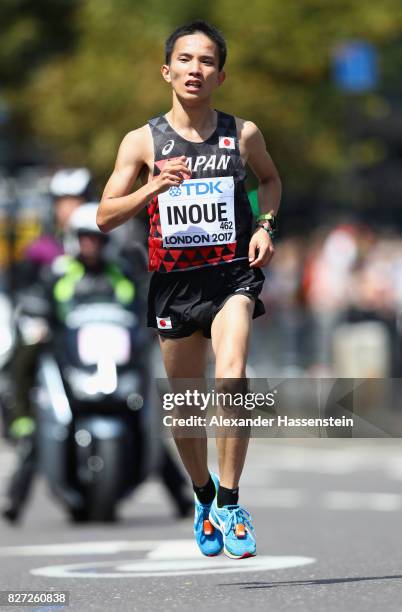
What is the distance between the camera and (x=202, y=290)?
8164 mm

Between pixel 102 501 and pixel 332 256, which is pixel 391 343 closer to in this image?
pixel 332 256

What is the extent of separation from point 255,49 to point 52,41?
430 cm

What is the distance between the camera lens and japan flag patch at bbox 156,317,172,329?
26.9 ft

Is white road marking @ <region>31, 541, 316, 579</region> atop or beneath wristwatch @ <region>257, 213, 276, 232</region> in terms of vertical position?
beneath

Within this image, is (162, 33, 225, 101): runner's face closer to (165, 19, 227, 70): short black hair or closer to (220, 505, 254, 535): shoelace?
(165, 19, 227, 70): short black hair

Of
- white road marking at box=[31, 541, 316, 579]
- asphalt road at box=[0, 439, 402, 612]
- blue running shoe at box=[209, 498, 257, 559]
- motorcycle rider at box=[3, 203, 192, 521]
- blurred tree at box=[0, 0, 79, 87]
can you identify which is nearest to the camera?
asphalt road at box=[0, 439, 402, 612]

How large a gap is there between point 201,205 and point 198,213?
4 centimetres

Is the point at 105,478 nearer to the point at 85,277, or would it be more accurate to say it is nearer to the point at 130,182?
the point at 85,277

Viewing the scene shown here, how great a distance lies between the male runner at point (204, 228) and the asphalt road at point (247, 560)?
39 cm

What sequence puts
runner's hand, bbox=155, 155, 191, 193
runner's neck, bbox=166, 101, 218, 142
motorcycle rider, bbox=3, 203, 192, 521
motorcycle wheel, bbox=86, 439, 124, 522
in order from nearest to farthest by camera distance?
runner's hand, bbox=155, 155, 191, 193 < runner's neck, bbox=166, 101, 218, 142 < motorcycle wheel, bbox=86, 439, 124, 522 < motorcycle rider, bbox=3, 203, 192, 521

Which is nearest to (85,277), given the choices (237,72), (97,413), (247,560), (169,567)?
(97,413)

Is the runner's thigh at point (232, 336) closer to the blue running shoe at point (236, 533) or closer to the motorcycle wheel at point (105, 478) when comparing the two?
the blue running shoe at point (236, 533)

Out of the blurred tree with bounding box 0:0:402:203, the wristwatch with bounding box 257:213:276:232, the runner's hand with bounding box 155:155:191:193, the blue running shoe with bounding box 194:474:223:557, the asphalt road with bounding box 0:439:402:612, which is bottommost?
the asphalt road with bounding box 0:439:402:612

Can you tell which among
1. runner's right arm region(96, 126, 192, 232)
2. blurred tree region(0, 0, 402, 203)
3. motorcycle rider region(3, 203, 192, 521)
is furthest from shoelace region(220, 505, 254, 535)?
blurred tree region(0, 0, 402, 203)
